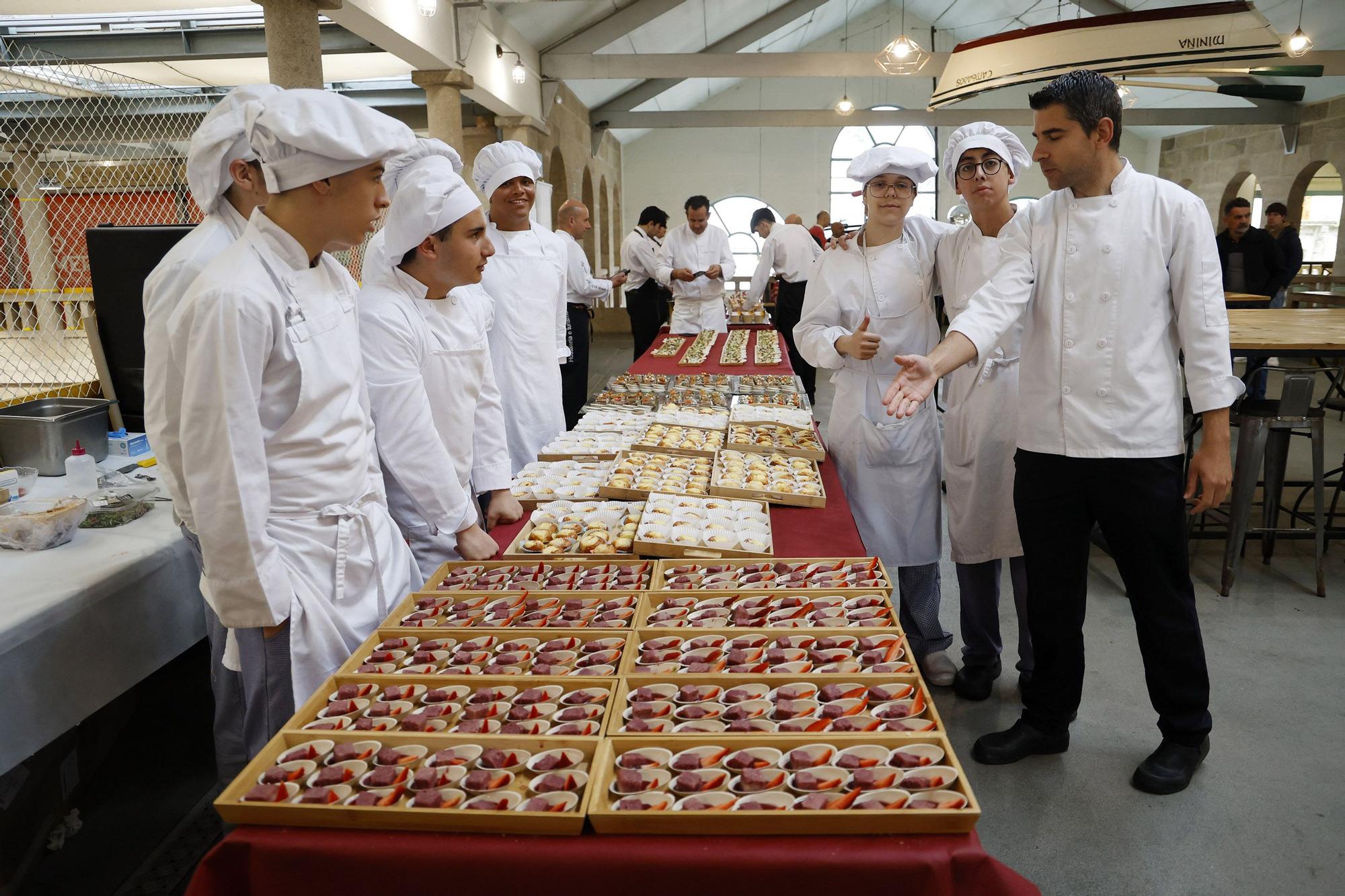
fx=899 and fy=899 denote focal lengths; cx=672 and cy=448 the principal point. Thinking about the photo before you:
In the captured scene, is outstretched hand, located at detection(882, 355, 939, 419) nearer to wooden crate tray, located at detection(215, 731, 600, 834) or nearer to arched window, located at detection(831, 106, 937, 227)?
wooden crate tray, located at detection(215, 731, 600, 834)

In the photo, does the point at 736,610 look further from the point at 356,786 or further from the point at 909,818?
the point at 356,786

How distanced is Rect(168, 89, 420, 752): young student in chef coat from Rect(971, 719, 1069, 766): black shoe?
66.8 inches

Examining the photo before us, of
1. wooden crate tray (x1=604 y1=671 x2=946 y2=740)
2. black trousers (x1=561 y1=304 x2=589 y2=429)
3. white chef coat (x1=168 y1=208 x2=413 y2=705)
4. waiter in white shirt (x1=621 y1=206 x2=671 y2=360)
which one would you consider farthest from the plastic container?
waiter in white shirt (x1=621 y1=206 x2=671 y2=360)

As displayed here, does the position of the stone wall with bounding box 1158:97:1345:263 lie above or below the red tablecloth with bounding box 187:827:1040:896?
above

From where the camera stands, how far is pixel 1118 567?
2.29m

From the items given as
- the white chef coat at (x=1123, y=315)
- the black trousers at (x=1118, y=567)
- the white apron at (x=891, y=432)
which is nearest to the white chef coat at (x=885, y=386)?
the white apron at (x=891, y=432)

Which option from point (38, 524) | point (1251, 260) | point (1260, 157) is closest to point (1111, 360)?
point (38, 524)

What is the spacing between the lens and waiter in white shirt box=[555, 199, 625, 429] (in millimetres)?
5656

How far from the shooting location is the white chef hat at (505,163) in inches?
128

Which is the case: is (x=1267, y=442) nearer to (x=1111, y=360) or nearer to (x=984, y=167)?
(x=984, y=167)

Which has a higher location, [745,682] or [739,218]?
[739,218]

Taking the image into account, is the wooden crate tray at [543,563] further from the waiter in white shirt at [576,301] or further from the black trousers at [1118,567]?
the waiter in white shirt at [576,301]

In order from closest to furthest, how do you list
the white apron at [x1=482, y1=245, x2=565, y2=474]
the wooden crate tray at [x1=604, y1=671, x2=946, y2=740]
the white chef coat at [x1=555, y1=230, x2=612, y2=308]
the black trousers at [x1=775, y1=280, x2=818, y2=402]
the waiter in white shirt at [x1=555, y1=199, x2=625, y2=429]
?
the wooden crate tray at [x1=604, y1=671, x2=946, y2=740], the white apron at [x1=482, y1=245, x2=565, y2=474], the waiter in white shirt at [x1=555, y1=199, x2=625, y2=429], the white chef coat at [x1=555, y1=230, x2=612, y2=308], the black trousers at [x1=775, y1=280, x2=818, y2=402]

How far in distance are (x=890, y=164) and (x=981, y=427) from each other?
32.8 inches
